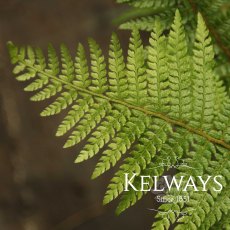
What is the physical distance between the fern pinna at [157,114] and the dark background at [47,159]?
6.32 feet

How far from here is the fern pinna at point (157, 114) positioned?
134 centimetres

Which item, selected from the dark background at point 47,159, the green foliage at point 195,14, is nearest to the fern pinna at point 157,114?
the green foliage at point 195,14

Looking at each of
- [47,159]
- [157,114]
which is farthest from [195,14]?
[47,159]

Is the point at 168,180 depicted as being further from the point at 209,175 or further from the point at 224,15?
the point at 224,15

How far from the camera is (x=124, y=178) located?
1.35m

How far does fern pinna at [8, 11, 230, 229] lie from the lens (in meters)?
1.34

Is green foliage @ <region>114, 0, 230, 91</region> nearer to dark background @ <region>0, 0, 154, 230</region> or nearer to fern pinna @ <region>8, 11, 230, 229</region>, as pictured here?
fern pinna @ <region>8, 11, 230, 229</region>

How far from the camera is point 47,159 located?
3.58 meters

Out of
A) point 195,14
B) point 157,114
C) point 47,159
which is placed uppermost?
point 195,14

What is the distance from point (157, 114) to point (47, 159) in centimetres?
231

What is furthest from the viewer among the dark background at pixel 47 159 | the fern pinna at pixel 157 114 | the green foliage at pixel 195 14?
the dark background at pixel 47 159

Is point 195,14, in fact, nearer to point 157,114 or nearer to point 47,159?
point 157,114

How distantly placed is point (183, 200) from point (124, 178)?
7.8 inches

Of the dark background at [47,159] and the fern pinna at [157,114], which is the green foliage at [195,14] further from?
the dark background at [47,159]
